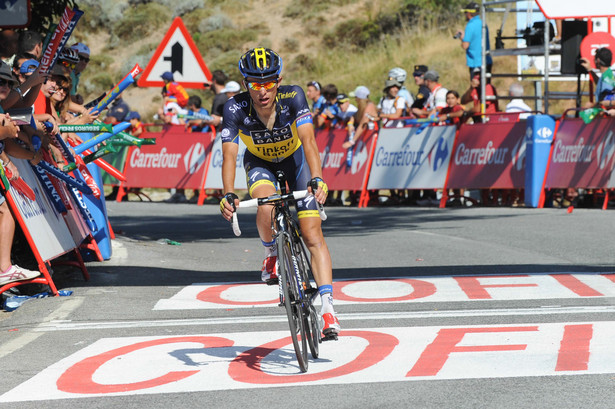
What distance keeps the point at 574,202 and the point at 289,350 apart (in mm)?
12481

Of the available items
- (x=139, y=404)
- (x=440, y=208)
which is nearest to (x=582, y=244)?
(x=440, y=208)

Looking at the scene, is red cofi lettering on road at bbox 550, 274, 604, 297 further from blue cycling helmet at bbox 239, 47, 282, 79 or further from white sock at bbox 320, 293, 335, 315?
blue cycling helmet at bbox 239, 47, 282, 79

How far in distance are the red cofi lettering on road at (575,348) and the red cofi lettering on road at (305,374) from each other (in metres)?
1.13

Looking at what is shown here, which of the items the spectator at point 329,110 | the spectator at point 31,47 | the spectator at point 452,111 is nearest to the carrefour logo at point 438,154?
the spectator at point 452,111

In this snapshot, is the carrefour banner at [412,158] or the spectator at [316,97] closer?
the carrefour banner at [412,158]

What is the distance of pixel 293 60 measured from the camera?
→ 59219mm

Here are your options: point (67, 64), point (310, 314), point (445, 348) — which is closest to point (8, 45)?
point (67, 64)

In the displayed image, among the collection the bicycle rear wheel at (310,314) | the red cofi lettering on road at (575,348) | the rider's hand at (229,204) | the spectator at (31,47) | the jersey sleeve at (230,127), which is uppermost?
the spectator at (31,47)

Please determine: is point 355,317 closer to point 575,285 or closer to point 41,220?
point 575,285

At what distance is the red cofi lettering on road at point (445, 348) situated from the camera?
656 centimetres

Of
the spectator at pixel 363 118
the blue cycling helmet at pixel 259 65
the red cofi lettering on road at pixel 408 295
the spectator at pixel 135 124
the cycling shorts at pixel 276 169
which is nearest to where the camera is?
the blue cycling helmet at pixel 259 65

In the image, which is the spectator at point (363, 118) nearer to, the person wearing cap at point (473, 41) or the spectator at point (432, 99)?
the spectator at point (432, 99)

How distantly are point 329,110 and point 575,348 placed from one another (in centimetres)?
1485

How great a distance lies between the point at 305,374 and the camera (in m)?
6.60
